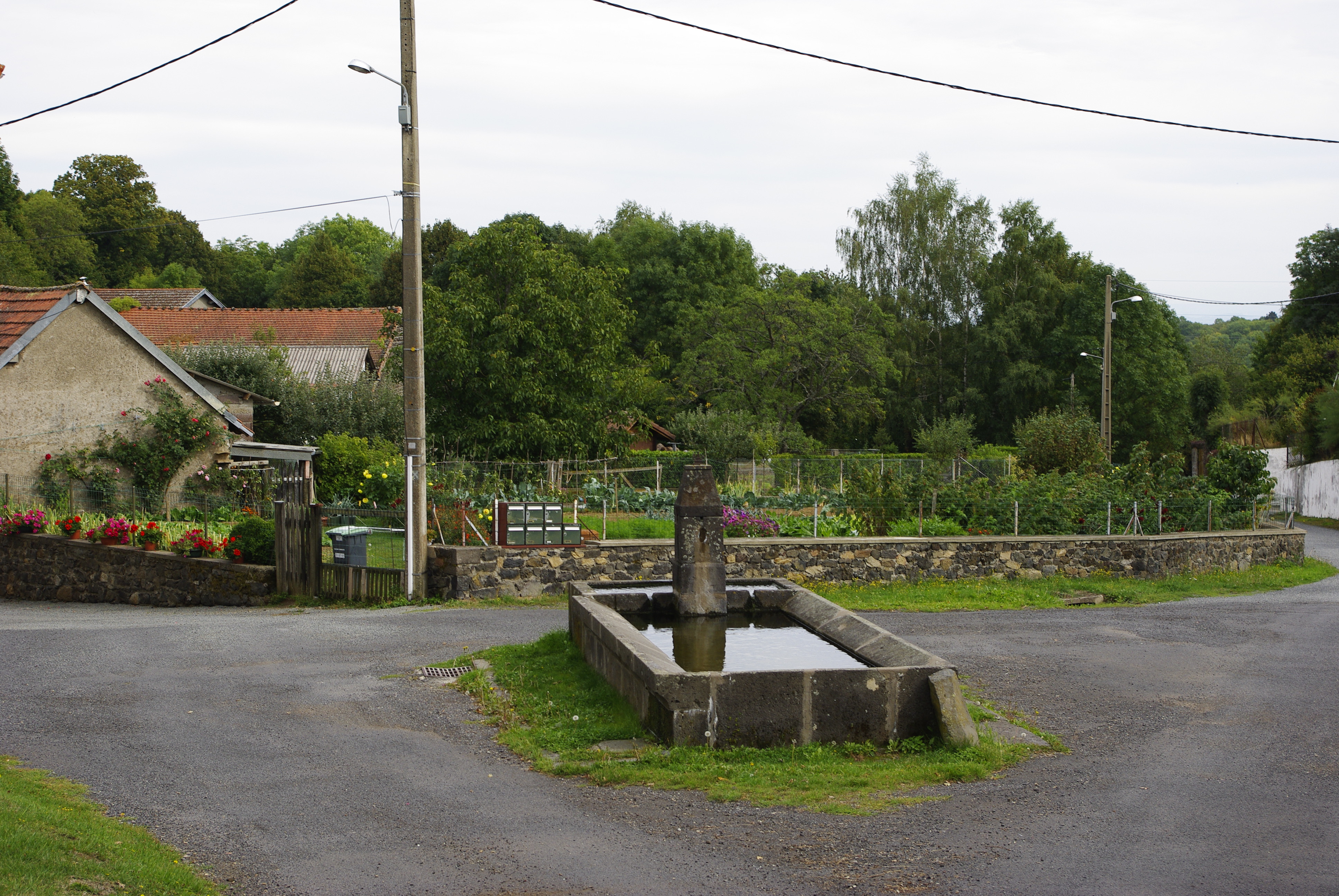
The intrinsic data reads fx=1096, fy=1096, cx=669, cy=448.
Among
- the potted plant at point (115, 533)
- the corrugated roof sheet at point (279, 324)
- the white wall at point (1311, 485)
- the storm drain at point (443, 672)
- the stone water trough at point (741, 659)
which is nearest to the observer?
the stone water trough at point (741, 659)

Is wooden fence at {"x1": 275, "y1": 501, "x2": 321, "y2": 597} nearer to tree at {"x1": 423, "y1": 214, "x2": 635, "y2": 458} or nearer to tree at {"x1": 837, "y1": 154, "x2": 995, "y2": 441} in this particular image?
tree at {"x1": 423, "y1": 214, "x2": 635, "y2": 458}

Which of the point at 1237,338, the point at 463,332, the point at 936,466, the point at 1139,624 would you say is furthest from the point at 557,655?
the point at 1237,338

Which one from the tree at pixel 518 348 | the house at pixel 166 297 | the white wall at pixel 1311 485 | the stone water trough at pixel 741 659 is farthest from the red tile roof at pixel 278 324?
the stone water trough at pixel 741 659

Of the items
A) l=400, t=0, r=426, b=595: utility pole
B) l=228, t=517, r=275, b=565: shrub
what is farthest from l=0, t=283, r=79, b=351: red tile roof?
l=400, t=0, r=426, b=595: utility pole

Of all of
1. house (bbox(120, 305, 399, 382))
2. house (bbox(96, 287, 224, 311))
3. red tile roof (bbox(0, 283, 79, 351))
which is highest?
house (bbox(96, 287, 224, 311))

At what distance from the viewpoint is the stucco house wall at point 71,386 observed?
786 inches

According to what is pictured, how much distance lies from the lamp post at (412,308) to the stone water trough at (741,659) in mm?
4372

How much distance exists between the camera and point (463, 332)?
27484 mm

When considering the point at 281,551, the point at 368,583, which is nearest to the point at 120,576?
the point at 281,551

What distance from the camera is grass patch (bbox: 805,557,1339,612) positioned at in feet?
50.7

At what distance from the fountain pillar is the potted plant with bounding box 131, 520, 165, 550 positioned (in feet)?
34.6

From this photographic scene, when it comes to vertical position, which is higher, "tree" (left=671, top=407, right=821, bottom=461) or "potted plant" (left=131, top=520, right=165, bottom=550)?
"tree" (left=671, top=407, right=821, bottom=461)

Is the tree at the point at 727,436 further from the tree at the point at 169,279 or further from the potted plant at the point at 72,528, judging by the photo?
the tree at the point at 169,279

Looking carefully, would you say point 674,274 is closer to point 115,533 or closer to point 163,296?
point 163,296
